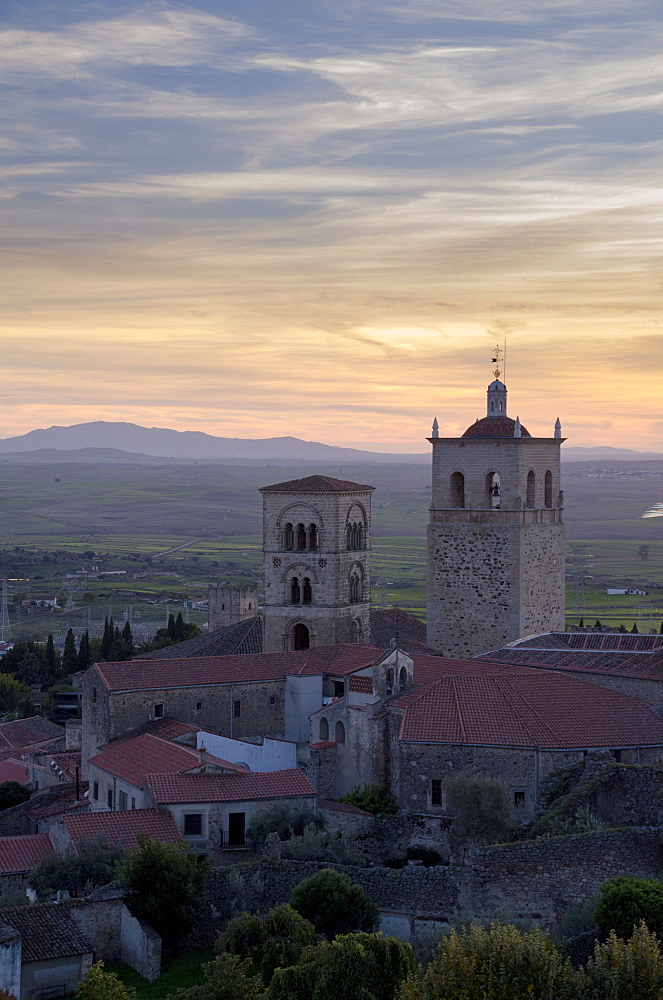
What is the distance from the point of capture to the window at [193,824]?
30.5 m

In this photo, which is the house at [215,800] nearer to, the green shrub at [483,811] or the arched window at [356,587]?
the green shrub at [483,811]

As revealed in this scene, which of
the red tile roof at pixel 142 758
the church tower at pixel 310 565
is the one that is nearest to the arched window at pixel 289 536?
the church tower at pixel 310 565

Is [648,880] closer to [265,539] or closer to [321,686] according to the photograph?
[321,686]

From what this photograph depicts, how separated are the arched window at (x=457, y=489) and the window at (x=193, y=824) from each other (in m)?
15.1

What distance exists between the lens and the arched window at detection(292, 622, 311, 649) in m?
45.8

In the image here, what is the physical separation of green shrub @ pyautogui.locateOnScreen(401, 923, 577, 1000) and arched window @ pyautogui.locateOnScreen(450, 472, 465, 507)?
926 inches

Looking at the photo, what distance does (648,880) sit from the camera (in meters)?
25.2

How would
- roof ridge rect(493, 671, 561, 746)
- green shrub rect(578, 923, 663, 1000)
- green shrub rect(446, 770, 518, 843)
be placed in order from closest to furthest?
green shrub rect(578, 923, 663, 1000)
green shrub rect(446, 770, 518, 843)
roof ridge rect(493, 671, 561, 746)

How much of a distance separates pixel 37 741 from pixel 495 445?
25.5 m

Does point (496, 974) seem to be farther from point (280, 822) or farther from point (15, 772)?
point (15, 772)

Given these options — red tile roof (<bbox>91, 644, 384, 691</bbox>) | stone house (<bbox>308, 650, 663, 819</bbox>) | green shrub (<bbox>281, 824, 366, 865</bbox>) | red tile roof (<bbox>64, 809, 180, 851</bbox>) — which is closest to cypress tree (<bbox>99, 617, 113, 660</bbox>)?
red tile roof (<bbox>91, 644, 384, 691</bbox>)

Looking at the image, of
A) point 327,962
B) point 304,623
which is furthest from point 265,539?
point 327,962

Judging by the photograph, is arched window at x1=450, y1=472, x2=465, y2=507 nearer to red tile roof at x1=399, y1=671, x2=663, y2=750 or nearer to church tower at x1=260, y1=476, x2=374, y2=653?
church tower at x1=260, y1=476, x2=374, y2=653

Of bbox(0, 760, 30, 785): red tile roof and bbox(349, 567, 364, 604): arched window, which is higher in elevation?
bbox(349, 567, 364, 604): arched window
